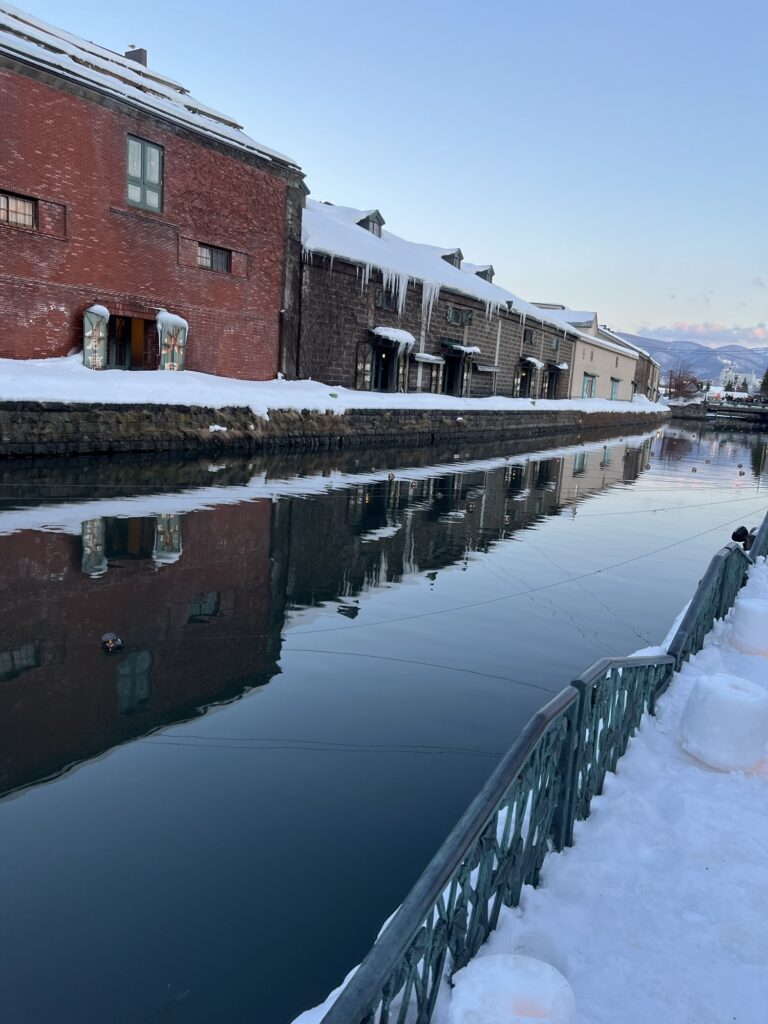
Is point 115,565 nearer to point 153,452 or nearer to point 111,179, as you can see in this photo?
point 153,452

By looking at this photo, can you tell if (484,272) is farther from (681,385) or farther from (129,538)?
(681,385)

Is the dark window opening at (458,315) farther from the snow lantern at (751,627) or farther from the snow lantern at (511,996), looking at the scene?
the snow lantern at (511,996)

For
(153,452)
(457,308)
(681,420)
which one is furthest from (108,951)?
(681,420)

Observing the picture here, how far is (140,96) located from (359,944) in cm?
2515

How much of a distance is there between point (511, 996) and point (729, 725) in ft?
8.64

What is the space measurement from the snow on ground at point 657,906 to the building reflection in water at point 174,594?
115 inches

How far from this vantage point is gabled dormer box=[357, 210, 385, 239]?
3884 centimetres

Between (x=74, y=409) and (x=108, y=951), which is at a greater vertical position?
(x=74, y=409)

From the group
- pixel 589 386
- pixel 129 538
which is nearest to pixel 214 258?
pixel 129 538

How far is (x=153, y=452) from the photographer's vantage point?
19344mm

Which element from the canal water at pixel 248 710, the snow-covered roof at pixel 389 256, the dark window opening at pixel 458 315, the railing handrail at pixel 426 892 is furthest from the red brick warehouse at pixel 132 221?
the railing handrail at pixel 426 892

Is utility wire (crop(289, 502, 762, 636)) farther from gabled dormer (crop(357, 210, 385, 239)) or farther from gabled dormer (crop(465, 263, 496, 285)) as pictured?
gabled dormer (crop(465, 263, 496, 285))

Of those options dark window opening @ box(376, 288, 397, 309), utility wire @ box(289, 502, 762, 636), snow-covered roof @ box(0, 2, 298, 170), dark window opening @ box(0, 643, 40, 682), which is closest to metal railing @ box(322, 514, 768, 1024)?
utility wire @ box(289, 502, 762, 636)

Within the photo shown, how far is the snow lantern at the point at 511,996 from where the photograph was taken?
211cm
